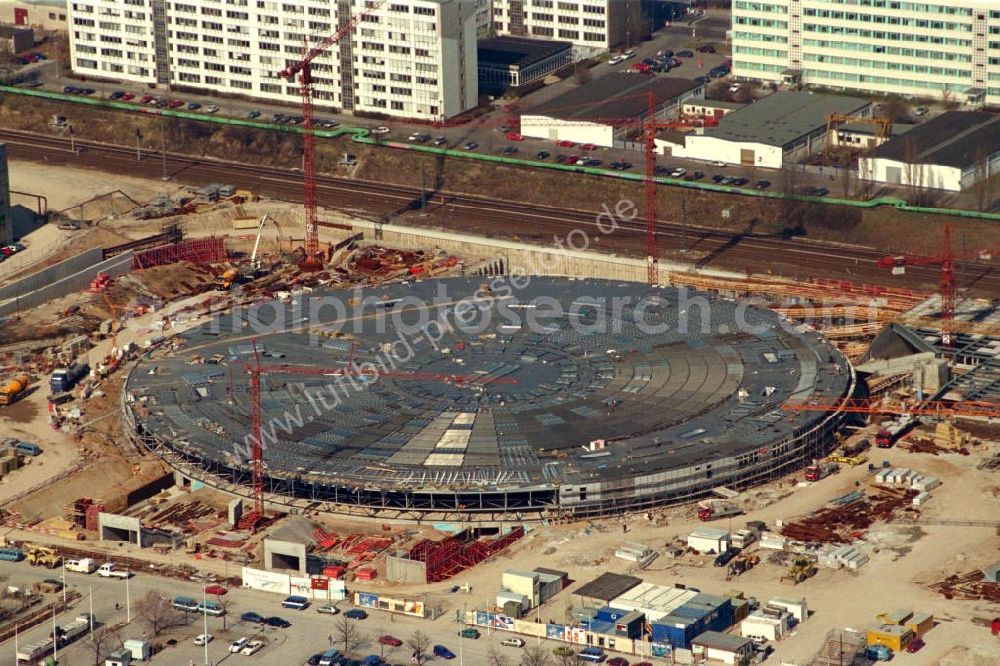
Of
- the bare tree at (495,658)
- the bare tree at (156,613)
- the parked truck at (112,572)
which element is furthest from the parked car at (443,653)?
the parked truck at (112,572)

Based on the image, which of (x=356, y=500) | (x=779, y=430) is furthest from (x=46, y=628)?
(x=779, y=430)

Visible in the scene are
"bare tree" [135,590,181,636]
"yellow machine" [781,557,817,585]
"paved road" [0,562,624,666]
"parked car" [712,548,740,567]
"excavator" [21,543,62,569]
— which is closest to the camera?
"paved road" [0,562,624,666]

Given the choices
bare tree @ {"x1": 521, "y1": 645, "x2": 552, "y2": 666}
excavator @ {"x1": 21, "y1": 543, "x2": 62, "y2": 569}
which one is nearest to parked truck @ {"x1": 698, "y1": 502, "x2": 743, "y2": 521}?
bare tree @ {"x1": 521, "y1": 645, "x2": 552, "y2": 666}

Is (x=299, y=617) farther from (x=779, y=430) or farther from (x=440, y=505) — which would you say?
(x=779, y=430)

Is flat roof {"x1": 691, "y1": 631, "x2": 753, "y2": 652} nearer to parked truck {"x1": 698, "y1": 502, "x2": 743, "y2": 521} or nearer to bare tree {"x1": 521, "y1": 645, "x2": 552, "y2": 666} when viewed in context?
bare tree {"x1": 521, "y1": 645, "x2": 552, "y2": 666}

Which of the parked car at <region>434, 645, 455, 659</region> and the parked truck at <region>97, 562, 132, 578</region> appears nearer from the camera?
the parked car at <region>434, 645, 455, 659</region>
